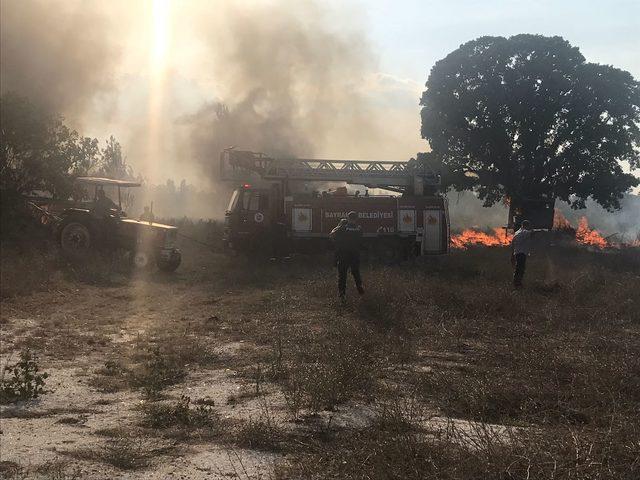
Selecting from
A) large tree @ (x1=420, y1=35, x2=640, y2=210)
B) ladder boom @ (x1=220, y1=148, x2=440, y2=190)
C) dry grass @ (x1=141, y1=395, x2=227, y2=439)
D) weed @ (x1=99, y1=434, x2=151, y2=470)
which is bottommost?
weed @ (x1=99, y1=434, x2=151, y2=470)

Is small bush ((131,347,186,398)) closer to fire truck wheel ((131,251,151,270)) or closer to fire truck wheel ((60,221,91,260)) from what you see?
fire truck wheel ((131,251,151,270))

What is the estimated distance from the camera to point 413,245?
21.2 m

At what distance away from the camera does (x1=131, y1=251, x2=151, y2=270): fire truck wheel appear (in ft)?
60.2

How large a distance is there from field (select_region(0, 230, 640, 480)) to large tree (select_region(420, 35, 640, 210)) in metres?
18.6

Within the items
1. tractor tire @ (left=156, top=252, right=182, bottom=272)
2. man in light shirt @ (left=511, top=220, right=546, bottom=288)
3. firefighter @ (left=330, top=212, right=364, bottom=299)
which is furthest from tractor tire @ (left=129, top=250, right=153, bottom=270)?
man in light shirt @ (left=511, top=220, right=546, bottom=288)

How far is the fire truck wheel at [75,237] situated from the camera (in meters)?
18.7

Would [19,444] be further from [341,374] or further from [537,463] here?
[537,463]

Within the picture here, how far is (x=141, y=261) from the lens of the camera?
60.4ft

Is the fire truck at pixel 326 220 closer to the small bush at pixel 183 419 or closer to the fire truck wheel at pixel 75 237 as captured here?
the fire truck wheel at pixel 75 237

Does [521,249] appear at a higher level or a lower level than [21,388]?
higher

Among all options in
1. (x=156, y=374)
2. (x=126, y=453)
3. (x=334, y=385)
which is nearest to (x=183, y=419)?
(x=126, y=453)

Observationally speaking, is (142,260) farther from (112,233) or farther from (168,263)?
(112,233)

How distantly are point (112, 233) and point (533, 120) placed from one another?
21.0 metres

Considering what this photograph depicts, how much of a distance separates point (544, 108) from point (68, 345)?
26.7 m
